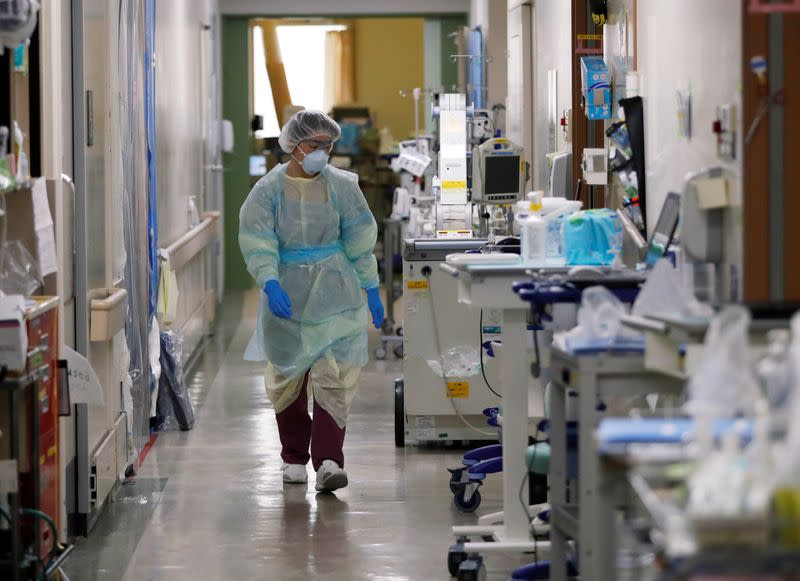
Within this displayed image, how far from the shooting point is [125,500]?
5492mm

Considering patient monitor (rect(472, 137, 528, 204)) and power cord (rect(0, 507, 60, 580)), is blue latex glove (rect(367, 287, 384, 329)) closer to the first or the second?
patient monitor (rect(472, 137, 528, 204))

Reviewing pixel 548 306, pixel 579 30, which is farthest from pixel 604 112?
pixel 548 306

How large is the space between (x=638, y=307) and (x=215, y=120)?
945 cm

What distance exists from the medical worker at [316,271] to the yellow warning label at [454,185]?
1.24m

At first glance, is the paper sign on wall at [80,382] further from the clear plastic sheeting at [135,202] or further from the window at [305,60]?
the window at [305,60]

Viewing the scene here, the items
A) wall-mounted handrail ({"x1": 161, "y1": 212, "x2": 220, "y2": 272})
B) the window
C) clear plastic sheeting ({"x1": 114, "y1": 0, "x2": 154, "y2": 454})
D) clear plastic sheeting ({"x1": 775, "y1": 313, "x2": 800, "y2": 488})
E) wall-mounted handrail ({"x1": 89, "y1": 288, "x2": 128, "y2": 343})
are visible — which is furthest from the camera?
the window

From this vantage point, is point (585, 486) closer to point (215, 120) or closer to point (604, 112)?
point (604, 112)

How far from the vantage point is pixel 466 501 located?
5.23m

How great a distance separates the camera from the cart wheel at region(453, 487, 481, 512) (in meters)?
5.23

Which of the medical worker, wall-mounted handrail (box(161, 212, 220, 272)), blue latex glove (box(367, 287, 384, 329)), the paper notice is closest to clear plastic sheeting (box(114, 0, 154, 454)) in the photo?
the medical worker

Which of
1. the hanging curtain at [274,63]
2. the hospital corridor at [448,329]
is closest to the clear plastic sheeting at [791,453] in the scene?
the hospital corridor at [448,329]

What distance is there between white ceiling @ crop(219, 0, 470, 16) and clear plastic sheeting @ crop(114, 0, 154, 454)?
7359 mm

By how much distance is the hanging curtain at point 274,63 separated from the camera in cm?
1658

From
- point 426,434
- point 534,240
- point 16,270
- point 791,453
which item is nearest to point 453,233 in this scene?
point 426,434
